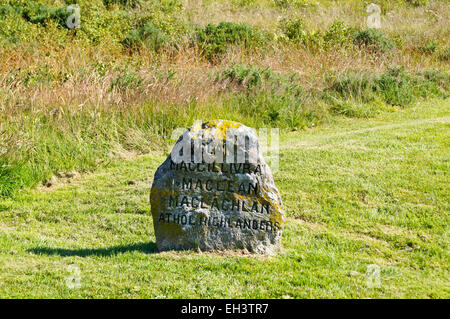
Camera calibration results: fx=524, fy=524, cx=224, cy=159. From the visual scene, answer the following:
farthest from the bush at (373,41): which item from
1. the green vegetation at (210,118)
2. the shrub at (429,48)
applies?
the shrub at (429,48)

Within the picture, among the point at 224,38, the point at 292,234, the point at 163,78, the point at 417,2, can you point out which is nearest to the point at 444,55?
the point at 224,38

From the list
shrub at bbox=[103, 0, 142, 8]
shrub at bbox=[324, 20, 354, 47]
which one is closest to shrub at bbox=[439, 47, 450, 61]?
shrub at bbox=[324, 20, 354, 47]

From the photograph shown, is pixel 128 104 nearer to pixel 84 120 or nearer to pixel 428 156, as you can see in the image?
pixel 84 120

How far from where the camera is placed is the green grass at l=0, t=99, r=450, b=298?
4777mm

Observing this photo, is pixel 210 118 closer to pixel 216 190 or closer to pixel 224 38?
pixel 224 38

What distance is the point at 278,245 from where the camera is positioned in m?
5.43

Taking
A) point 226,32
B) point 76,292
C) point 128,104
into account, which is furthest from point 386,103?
point 76,292

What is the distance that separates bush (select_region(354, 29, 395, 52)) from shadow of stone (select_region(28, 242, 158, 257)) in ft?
39.7

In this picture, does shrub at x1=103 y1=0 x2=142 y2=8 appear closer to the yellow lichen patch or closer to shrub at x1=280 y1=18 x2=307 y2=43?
shrub at x1=280 y1=18 x2=307 y2=43

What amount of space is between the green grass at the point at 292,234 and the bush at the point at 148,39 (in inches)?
228

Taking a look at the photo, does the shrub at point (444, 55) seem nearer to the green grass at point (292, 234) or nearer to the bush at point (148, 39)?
the green grass at point (292, 234)

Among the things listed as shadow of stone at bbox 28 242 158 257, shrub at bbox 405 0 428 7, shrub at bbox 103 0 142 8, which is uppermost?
shrub at bbox 405 0 428 7

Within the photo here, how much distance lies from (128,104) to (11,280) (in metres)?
5.71

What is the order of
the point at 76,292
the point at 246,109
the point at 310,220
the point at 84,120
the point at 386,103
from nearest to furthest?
the point at 76,292 → the point at 310,220 → the point at 84,120 → the point at 246,109 → the point at 386,103
